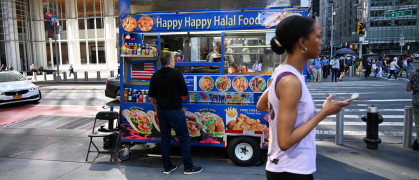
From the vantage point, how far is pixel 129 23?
5.35 m

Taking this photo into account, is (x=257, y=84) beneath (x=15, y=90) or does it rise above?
above

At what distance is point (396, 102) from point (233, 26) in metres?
9.78

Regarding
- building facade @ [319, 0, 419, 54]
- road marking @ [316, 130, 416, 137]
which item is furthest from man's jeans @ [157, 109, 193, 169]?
building facade @ [319, 0, 419, 54]

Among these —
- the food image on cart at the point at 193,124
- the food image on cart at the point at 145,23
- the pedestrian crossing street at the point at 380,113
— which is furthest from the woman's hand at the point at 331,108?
the pedestrian crossing street at the point at 380,113

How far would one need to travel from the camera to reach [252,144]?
16.3ft

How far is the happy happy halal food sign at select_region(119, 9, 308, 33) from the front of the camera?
487cm

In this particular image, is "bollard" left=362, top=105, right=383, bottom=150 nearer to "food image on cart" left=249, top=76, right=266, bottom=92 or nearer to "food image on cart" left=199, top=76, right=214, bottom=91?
"food image on cart" left=249, top=76, right=266, bottom=92

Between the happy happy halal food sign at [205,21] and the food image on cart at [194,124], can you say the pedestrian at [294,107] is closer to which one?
the happy happy halal food sign at [205,21]

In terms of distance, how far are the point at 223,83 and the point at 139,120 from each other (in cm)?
169

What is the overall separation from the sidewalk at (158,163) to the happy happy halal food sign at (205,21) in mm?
2353

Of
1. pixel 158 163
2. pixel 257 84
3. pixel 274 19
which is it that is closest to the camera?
pixel 274 19

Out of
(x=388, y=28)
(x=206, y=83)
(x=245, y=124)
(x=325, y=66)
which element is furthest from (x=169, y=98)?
(x=388, y=28)

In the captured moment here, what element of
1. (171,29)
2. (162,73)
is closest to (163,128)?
(162,73)

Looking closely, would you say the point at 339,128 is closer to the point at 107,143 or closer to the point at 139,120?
the point at 139,120
